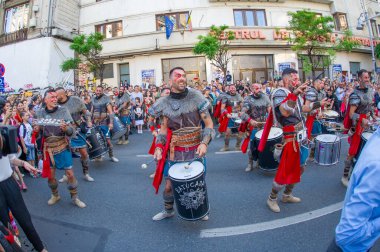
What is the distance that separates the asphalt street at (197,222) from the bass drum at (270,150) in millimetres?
288

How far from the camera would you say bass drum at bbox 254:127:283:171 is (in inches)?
218

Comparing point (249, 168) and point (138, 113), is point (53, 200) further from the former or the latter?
point (138, 113)

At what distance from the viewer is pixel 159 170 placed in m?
4.20

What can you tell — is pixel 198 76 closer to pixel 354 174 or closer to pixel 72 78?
pixel 72 78

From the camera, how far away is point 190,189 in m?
3.65

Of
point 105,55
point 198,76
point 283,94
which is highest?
point 105,55

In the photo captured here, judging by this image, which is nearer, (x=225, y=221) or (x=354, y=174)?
(x=354, y=174)

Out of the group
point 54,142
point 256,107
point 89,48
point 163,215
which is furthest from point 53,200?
point 89,48

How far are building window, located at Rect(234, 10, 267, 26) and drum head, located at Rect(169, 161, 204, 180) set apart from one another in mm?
20104

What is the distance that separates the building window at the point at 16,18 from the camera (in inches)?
942

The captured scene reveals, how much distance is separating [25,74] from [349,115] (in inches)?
937

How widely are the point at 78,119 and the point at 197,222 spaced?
351 cm

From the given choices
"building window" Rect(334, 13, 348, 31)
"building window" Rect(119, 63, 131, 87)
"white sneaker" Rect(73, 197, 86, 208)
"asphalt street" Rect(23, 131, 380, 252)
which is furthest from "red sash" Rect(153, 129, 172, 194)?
"building window" Rect(334, 13, 348, 31)

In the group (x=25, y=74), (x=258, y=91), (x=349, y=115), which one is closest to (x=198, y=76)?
(x=25, y=74)
